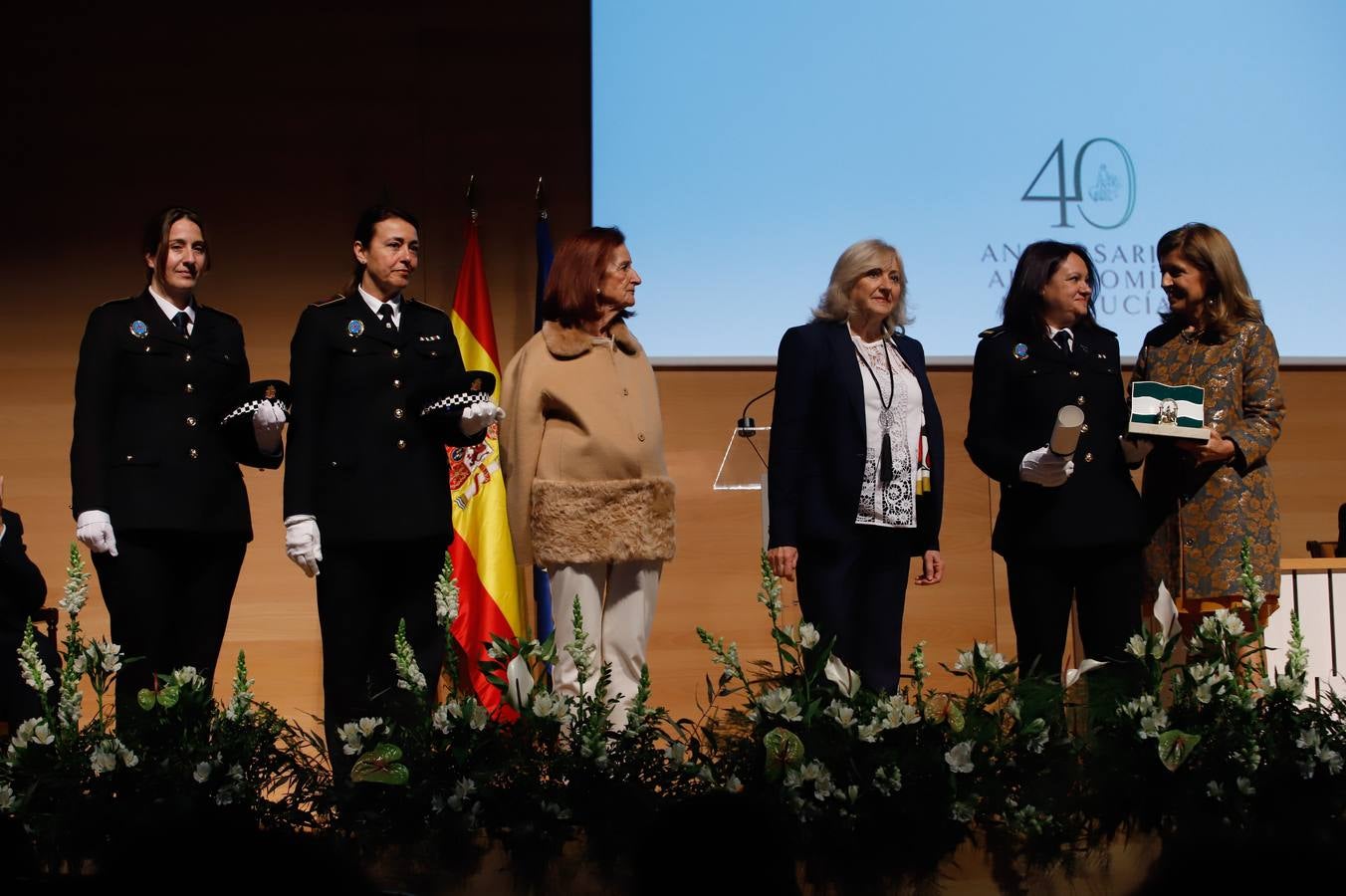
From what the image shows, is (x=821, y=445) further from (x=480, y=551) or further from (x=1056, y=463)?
(x=480, y=551)

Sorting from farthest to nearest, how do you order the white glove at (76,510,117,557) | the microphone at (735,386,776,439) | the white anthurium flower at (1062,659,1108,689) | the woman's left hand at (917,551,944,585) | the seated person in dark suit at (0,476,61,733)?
1. the microphone at (735,386,776,439)
2. the seated person in dark suit at (0,476,61,733)
3. the woman's left hand at (917,551,944,585)
4. the white glove at (76,510,117,557)
5. the white anthurium flower at (1062,659,1108,689)

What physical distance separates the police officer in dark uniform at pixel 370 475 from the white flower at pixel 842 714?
0.99 m

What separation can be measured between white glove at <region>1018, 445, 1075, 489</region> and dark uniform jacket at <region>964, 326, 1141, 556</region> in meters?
0.03

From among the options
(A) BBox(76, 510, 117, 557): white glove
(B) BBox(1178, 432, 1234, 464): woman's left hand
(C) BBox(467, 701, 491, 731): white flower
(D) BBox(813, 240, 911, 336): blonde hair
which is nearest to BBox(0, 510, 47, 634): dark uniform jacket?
(A) BBox(76, 510, 117, 557): white glove

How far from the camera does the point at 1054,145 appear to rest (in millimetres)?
4828

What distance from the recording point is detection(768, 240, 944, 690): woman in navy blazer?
9.93 ft

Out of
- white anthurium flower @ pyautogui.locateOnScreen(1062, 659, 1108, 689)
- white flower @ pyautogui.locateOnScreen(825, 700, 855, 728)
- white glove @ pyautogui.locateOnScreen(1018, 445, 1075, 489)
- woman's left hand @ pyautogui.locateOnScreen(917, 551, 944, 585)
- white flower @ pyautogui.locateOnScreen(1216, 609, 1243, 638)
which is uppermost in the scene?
white glove @ pyautogui.locateOnScreen(1018, 445, 1075, 489)

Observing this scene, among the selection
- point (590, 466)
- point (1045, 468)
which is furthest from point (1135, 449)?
point (590, 466)

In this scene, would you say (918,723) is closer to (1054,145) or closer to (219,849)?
(219,849)

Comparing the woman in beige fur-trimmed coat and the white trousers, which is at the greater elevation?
the woman in beige fur-trimmed coat

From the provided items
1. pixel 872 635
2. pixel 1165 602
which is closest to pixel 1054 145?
pixel 872 635

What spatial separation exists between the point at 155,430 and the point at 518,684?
119 centimetres

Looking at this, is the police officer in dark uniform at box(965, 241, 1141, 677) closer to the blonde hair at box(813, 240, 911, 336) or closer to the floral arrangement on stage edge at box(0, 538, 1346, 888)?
the blonde hair at box(813, 240, 911, 336)

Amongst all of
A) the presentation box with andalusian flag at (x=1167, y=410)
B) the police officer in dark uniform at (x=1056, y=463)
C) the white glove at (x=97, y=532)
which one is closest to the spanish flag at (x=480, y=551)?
the white glove at (x=97, y=532)
